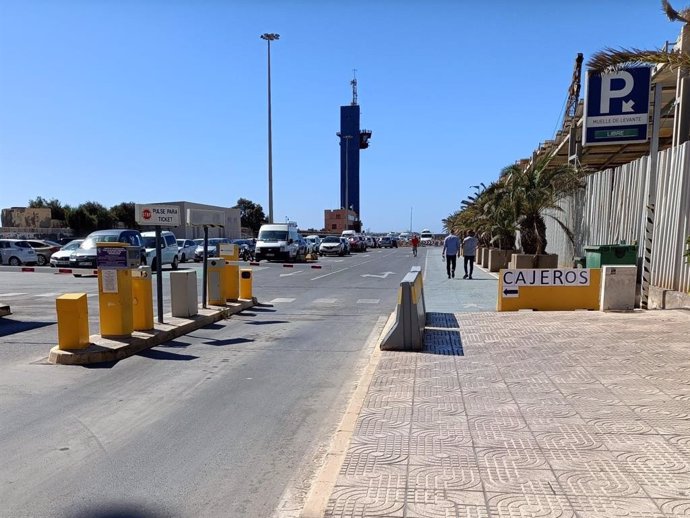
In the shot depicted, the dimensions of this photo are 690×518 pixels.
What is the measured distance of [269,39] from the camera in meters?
40.7

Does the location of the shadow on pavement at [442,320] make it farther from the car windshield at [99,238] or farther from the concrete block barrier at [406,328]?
the car windshield at [99,238]

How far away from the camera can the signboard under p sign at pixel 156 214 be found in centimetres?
994

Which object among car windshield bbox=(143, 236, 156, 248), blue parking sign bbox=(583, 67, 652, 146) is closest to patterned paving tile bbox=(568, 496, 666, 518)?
blue parking sign bbox=(583, 67, 652, 146)

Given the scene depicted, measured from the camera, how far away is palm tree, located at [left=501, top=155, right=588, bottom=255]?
16.9m

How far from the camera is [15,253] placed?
2962 centimetres

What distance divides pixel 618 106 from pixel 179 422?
36.8 feet

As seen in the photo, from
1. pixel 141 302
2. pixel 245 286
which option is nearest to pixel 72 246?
pixel 245 286

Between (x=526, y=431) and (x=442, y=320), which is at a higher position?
(x=526, y=431)

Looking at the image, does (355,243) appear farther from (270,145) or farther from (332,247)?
(270,145)

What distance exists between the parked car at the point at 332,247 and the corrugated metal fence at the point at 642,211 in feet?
93.6

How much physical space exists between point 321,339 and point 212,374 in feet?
8.91

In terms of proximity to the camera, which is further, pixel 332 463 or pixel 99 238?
pixel 99 238

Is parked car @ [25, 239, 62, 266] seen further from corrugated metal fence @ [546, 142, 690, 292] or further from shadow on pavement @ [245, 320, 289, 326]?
corrugated metal fence @ [546, 142, 690, 292]

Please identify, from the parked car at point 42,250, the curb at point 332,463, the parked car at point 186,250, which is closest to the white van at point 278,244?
the parked car at point 186,250
